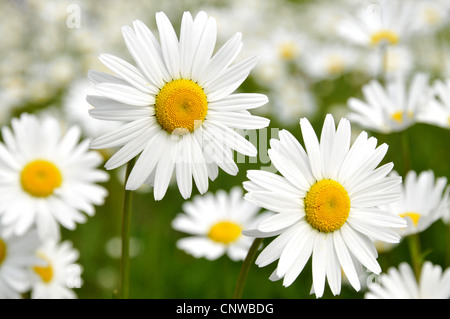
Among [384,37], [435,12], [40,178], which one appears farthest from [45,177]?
[435,12]

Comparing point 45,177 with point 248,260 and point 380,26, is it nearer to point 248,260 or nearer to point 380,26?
point 248,260

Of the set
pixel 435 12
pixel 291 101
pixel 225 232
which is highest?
pixel 435 12

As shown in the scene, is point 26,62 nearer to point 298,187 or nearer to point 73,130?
point 73,130

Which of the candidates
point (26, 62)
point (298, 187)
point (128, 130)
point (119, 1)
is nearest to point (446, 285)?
point (298, 187)

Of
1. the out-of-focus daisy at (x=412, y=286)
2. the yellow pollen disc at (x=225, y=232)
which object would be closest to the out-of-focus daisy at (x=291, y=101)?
the yellow pollen disc at (x=225, y=232)

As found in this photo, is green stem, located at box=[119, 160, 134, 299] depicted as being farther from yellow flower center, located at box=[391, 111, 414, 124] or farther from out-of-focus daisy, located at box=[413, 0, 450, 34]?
out-of-focus daisy, located at box=[413, 0, 450, 34]

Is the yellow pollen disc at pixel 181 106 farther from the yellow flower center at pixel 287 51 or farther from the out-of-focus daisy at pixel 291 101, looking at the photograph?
the yellow flower center at pixel 287 51
